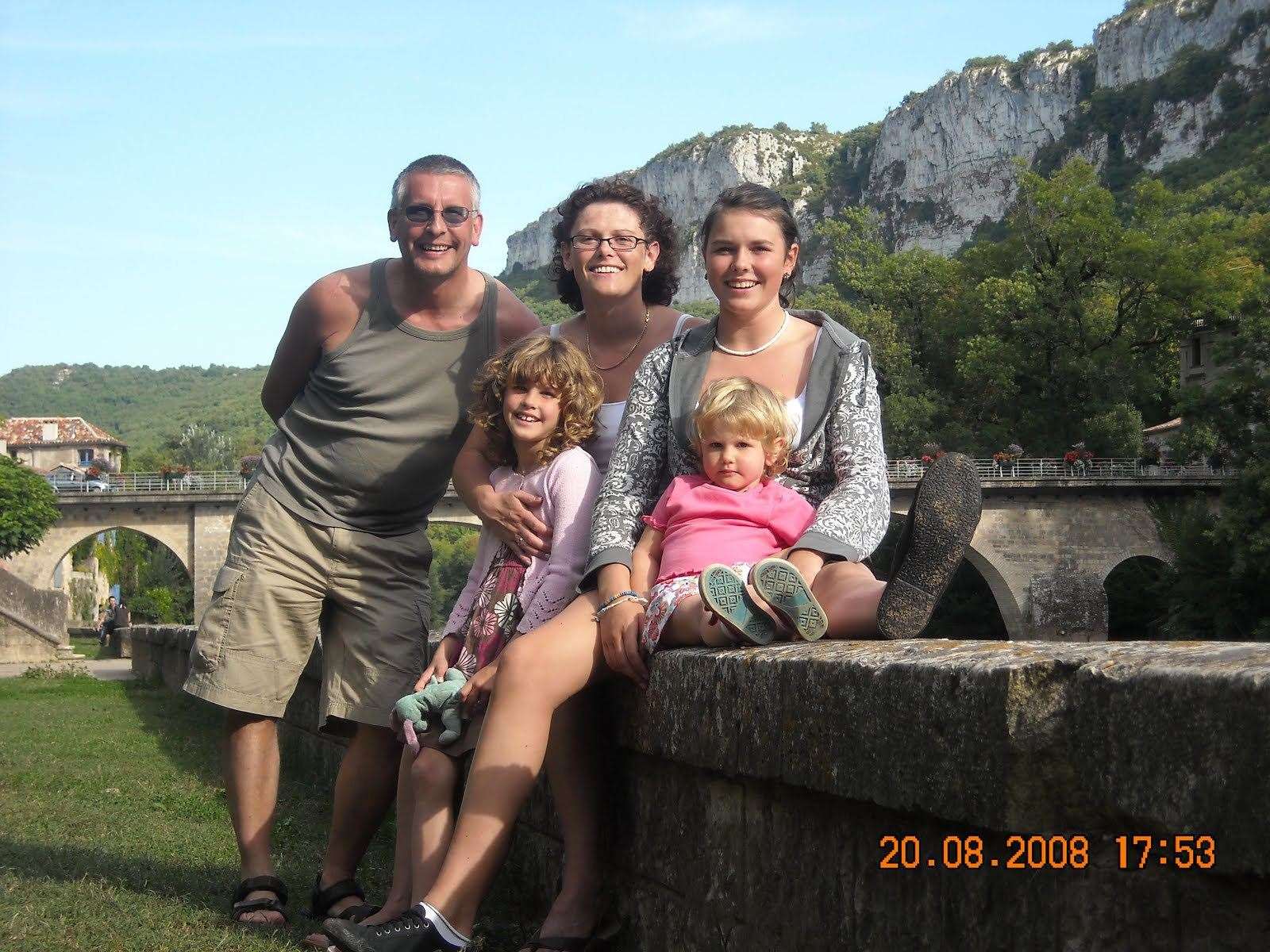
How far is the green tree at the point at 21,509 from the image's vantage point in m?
41.9

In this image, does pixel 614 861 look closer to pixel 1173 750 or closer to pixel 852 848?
pixel 852 848

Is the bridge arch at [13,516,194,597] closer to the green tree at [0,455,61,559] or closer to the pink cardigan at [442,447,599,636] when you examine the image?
the green tree at [0,455,61,559]

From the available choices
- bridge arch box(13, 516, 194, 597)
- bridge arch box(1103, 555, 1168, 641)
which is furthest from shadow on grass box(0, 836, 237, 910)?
bridge arch box(13, 516, 194, 597)

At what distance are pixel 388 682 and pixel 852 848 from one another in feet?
6.77

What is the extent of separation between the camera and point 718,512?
119 inches

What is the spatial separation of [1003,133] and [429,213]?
11003cm

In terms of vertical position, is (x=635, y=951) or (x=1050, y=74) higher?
(x=1050, y=74)

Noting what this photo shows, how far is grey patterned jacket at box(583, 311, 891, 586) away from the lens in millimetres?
3021

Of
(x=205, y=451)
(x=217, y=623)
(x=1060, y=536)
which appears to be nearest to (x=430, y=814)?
(x=217, y=623)

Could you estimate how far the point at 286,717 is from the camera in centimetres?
751

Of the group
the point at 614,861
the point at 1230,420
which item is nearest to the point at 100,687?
the point at 614,861

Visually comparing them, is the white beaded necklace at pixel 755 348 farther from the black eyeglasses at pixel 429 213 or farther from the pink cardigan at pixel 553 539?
the black eyeglasses at pixel 429 213

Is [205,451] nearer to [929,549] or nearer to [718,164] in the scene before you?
[718,164]

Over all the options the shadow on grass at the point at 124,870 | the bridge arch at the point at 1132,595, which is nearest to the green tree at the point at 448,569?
the bridge arch at the point at 1132,595
